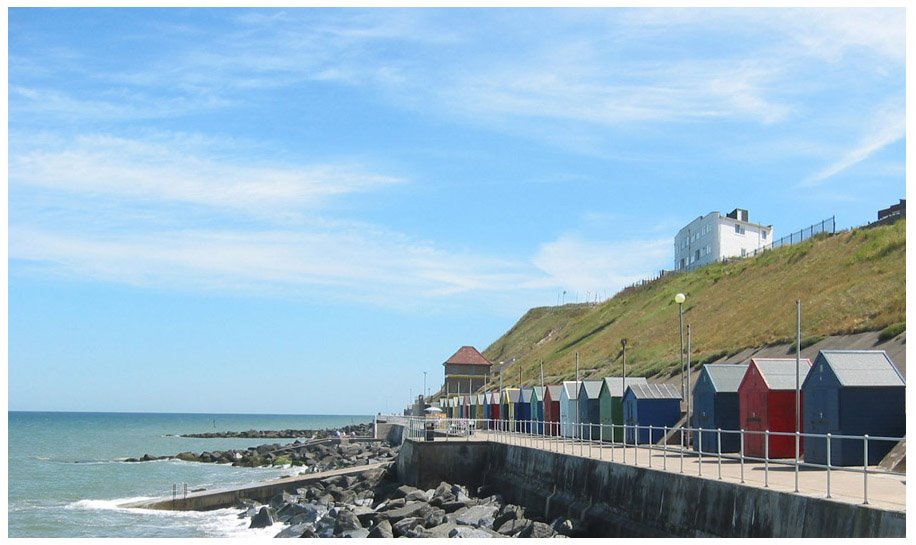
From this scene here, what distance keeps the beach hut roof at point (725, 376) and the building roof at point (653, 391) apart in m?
4.78

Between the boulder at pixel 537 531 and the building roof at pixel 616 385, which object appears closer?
the boulder at pixel 537 531

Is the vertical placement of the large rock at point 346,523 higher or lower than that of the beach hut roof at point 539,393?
lower

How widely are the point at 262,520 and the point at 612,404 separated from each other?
1180 cm

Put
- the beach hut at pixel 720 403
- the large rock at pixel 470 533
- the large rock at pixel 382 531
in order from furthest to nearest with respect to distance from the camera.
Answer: the beach hut at pixel 720 403 → the large rock at pixel 382 531 → the large rock at pixel 470 533

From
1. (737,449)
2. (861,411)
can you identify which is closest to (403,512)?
(737,449)

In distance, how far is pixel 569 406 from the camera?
38.8m

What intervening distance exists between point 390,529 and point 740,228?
86.3 metres

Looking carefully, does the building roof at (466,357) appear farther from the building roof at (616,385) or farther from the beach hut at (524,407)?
the building roof at (616,385)

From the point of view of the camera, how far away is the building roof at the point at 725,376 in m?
26.2

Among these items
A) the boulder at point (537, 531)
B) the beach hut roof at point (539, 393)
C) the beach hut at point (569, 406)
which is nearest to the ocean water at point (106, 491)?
the boulder at point (537, 531)

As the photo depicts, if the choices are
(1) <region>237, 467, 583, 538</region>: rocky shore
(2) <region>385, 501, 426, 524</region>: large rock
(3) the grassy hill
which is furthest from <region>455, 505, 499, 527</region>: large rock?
(3) the grassy hill

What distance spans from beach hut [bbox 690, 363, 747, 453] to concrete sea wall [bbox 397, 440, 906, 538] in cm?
366

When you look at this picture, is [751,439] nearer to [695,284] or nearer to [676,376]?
[676,376]

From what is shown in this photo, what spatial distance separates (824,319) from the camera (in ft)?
160
